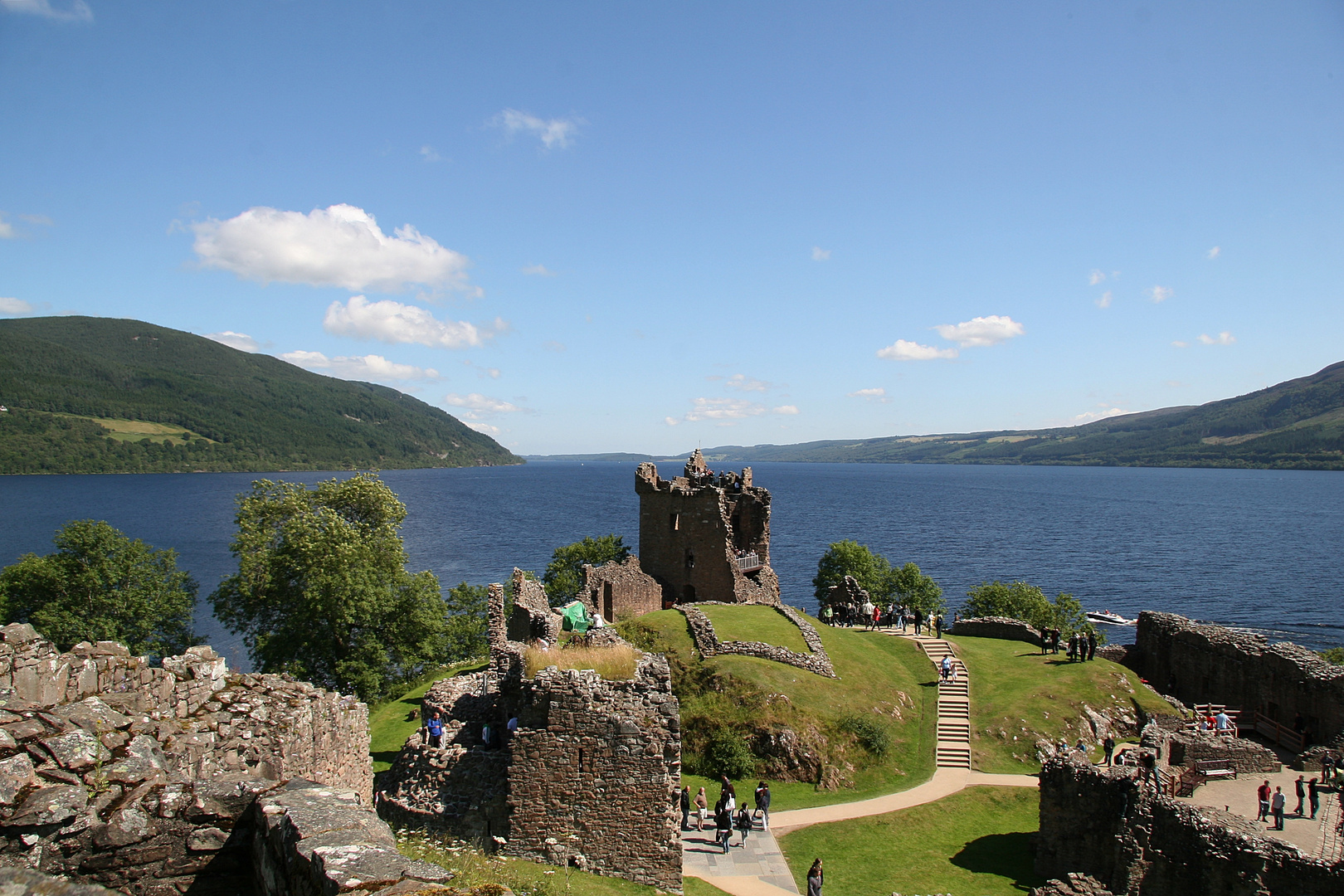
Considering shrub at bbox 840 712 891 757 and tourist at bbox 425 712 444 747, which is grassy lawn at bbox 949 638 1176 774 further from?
tourist at bbox 425 712 444 747

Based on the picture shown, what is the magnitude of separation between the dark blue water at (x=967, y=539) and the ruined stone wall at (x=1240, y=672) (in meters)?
35.2

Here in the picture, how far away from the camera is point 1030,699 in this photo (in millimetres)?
30250

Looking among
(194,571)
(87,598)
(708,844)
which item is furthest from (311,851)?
(194,571)

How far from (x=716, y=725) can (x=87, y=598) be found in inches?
1564

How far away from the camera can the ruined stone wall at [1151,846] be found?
1733 cm

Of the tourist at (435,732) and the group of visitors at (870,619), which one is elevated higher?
the tourist at (435,732)

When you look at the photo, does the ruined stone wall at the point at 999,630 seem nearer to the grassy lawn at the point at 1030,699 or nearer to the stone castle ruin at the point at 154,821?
Answer: the grassy lawn at the point at 1030,699

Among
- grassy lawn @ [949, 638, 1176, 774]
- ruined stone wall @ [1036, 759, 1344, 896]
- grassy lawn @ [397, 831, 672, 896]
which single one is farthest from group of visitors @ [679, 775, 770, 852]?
grassy lawn @ [949, 638, 1176, 774]

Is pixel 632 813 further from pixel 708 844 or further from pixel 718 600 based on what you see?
pixel 718 600

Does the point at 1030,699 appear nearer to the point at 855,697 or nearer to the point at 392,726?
the point at 855,697

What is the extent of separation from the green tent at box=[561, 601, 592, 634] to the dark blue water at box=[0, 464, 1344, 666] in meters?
49.0

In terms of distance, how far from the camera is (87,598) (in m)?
42.6

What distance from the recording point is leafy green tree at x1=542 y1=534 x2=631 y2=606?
195 ft

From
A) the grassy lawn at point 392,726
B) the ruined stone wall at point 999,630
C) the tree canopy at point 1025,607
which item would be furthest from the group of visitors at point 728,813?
the tree canopy at point 1025,607
